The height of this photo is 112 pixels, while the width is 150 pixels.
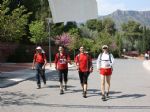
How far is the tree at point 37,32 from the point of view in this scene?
58872mm

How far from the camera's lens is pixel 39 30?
5872cm

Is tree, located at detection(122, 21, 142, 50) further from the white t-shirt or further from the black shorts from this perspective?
the white t-shirt

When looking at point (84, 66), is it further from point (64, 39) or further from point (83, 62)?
point (64, 39)

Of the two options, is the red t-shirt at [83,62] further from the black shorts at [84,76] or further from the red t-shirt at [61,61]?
the red t-shirt at [61,61]

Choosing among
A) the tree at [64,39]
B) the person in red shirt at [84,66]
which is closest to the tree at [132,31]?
the tree at [64,39]

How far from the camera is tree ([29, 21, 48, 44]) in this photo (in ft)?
193

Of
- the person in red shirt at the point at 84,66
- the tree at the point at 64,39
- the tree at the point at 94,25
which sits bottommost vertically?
the person in red shirt at the point at 84,66

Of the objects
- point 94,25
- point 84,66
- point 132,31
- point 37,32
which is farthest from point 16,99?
point 132,31

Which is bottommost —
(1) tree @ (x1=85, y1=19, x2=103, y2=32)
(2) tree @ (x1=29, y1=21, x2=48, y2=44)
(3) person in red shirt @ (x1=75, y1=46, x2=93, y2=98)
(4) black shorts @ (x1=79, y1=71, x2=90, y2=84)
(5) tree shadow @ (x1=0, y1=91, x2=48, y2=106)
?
(5) tree shadow @ (x1=0, y1=91, x2=48, y2=106)

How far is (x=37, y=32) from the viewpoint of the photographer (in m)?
59.2

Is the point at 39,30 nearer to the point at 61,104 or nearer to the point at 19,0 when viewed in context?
the point at 19,0

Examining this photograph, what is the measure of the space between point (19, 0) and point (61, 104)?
4545 cm

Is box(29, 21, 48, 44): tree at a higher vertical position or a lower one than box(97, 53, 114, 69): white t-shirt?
higher

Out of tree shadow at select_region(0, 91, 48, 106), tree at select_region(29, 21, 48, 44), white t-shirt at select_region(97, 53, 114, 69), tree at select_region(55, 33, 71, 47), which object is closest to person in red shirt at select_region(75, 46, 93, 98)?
white t-shirt at select_region(97, 53, 114, 69)
